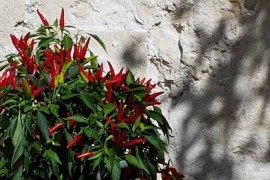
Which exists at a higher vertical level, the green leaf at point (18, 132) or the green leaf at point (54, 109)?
the green leaf at point (54, 109)

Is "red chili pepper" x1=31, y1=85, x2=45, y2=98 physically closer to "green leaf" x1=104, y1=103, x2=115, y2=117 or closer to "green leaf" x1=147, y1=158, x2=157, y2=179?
"green leaf" x1=104, y1=103, x2=115, y2=117

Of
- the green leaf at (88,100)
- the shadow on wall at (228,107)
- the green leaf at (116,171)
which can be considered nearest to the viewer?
the green leaf at (116,171)

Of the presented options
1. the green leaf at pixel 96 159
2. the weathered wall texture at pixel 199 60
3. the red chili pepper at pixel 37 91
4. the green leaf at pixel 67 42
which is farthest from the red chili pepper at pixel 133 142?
the weathered wall texture at pixel 199 60

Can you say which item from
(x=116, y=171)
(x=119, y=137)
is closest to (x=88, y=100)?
(x=119, y=137)

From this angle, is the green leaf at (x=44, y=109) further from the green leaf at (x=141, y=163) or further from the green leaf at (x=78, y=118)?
the green leaf at (x=141, y=163)

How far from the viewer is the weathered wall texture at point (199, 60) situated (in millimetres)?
3121

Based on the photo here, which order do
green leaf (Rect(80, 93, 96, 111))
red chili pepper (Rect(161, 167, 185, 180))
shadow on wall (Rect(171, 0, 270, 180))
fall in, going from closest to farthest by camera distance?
green leaf (Rect(80, 93, 96, 111))
red chili pepper (Rect(161, 167, 185, 180))
shadow on wall (Rect(171, 0, 270, 180))

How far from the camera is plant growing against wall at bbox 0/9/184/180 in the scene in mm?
2484

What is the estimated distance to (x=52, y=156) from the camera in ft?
8.15

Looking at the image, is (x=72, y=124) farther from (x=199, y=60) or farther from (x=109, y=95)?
(x=199, y=60)

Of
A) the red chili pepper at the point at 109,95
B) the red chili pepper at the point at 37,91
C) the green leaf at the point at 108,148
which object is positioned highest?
the red chili pepper at the point at 37,91

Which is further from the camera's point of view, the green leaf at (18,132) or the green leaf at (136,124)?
the green leaf at (136,124)

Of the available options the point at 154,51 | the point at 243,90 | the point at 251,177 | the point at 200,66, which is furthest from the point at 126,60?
the point at 251,177

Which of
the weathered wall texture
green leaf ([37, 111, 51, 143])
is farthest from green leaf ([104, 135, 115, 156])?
the weathered wall texture
